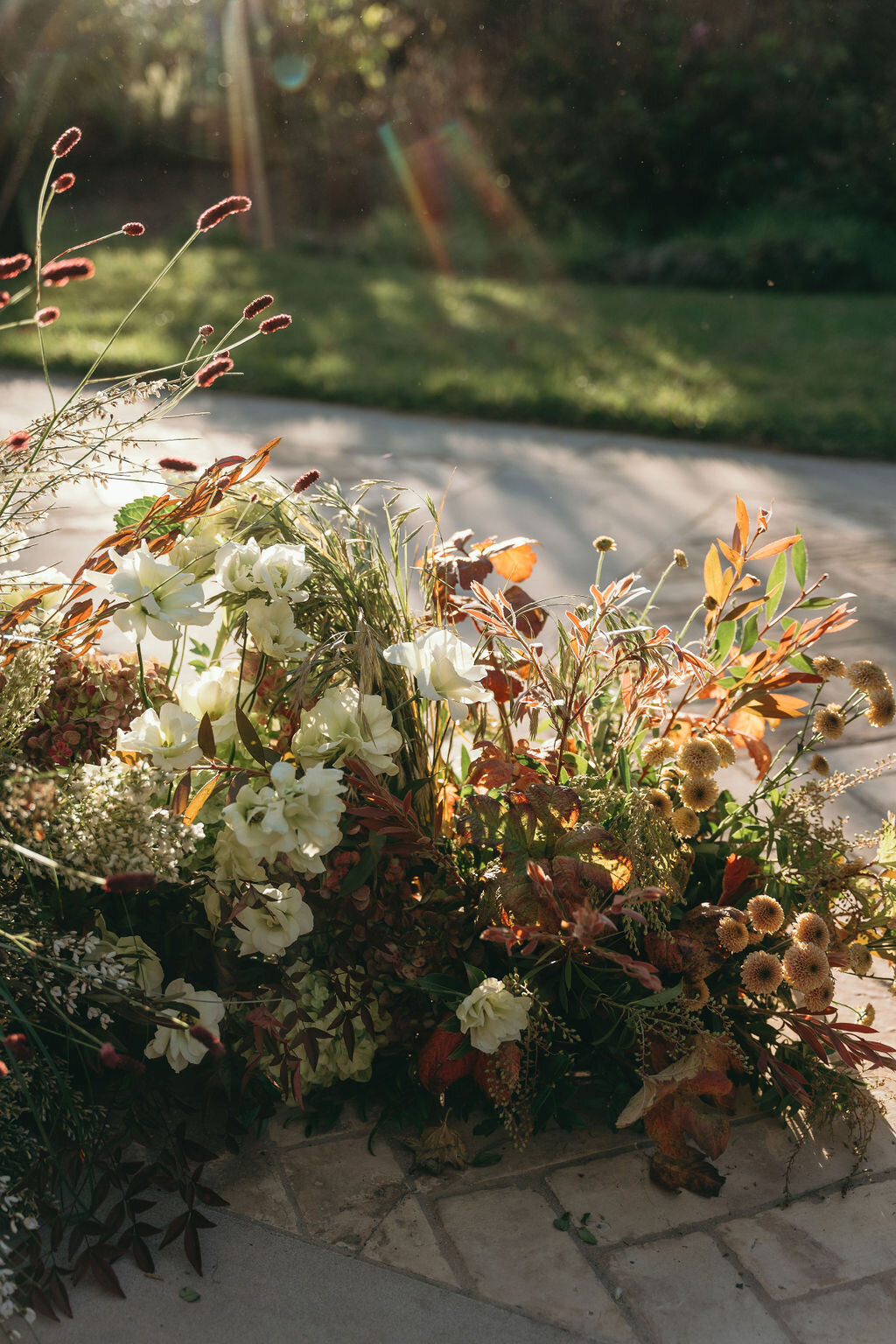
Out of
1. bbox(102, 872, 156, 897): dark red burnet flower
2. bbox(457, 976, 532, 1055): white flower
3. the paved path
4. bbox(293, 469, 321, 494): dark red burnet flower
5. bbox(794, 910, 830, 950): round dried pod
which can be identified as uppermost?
bbox(293, 469, 321, 494): dark red burnet flower

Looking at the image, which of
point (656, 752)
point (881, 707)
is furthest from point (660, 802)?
point (881, 707)

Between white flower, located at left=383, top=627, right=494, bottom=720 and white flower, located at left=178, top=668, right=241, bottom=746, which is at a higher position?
white flower, located at left=383, top=627, right=494, bottom=720

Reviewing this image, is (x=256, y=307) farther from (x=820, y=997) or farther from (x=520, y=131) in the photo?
(x=520, y=131)

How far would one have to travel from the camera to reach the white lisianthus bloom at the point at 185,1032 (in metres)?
1.62

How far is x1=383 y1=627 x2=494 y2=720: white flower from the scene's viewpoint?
1.61 m

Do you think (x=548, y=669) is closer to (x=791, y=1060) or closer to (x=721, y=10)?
(x=791, y=1060)

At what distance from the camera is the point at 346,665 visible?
1.69m

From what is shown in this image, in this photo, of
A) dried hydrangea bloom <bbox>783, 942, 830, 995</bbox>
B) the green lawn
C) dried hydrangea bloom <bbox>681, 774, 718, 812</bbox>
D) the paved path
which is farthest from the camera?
the green lawn

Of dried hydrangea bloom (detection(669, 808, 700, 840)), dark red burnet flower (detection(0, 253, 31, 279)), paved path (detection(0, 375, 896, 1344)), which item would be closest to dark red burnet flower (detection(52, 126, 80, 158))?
dark red burnet flower (detection(0, 253, 31, 279))

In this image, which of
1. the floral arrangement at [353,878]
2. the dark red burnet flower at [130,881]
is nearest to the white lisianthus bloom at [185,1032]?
the floral arrangement at [353,878]

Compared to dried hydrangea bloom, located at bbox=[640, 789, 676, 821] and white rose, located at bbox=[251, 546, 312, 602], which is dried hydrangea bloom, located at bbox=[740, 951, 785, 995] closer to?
dried hydrangea bloom, located at bbox=[640, 789, 676, 821]

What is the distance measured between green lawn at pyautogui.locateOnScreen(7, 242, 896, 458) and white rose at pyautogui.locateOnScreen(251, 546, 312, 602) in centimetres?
461

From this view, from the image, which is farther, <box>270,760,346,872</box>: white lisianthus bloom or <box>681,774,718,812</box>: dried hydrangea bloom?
<box>681,774,718,812</box>: dried hydrangea bloom

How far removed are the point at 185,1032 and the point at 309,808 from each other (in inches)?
14.5
